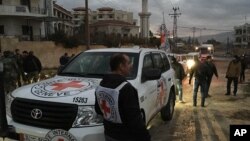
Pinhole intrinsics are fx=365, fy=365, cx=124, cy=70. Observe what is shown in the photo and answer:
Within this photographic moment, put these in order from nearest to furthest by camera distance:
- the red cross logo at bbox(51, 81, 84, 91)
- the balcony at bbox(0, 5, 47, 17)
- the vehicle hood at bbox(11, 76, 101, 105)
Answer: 1. the vehicle hood at bbox(11, 76, 101, 105)
2. the red cross logo at bbox(51, 81, 84, 91)
3. the balcony at bbox(0, 5, 47, 17)

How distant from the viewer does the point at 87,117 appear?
4.91m

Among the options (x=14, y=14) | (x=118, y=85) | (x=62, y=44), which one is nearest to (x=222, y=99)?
(x=118, y=85)

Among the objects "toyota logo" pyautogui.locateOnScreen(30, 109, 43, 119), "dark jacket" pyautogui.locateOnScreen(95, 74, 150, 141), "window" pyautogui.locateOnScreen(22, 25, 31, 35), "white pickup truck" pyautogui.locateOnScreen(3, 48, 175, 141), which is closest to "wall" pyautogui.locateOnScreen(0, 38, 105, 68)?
"window" pyautogui.locateOnScreen(22, 25, 31, 35)

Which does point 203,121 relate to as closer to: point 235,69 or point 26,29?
point 235,69

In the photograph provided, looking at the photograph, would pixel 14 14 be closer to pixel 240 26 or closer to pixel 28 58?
pixel 28 58

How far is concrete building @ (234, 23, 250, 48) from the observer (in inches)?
4798

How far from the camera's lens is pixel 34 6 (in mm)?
50031

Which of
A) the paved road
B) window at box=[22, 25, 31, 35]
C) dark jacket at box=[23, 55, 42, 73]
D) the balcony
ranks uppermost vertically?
the balcony

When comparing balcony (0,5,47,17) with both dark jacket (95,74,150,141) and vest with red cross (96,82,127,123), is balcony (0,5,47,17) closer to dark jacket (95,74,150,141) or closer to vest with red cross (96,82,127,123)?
vest with red cross (96,82,127,123)

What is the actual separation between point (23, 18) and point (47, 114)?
43962 mm

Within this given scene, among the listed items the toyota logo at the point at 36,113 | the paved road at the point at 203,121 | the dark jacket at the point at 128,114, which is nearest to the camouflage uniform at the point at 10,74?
the paved road at the point at 203,121

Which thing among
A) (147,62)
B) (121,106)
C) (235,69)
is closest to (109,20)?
(235,69)

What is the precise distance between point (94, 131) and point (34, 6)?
47749 millimetres

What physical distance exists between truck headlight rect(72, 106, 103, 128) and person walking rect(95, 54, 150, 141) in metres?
0.91
